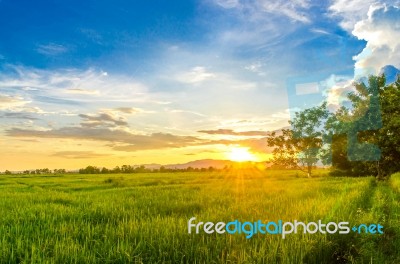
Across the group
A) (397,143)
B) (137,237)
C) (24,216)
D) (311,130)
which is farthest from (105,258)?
(311,130)

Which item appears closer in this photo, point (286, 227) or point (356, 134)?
point (286, 227)

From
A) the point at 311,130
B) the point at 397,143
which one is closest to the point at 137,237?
the point at 397,143

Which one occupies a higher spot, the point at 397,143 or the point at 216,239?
the point at 397,143

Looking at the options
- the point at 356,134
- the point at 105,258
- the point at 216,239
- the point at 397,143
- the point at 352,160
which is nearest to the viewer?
the point at 105,258

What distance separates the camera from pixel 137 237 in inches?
215

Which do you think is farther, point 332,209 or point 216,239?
point 332,209

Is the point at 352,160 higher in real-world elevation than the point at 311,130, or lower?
lower

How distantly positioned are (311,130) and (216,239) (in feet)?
137

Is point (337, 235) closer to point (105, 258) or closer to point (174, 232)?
point (174, 232)

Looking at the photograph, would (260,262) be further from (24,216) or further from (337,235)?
(24,216)

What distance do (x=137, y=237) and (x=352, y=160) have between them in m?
38.5

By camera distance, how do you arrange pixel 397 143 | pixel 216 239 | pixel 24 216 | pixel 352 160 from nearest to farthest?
1. pixel 216 239
2. pixel 24 216
3. pixel 397 143
4. pixel 352 160

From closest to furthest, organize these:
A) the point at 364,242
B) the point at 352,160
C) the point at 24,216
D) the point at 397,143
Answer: the point at 364,242
the point at 24,216
the point at 397,143
the point at 352,160

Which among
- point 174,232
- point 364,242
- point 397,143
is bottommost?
point 364,242
